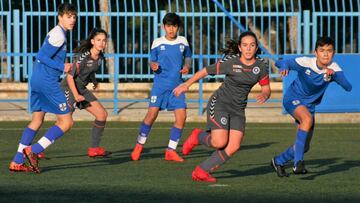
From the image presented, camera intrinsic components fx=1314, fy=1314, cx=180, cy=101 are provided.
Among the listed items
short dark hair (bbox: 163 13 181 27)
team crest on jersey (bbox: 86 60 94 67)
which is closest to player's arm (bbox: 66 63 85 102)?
team crest on jersey (bbox: 86 60 94 67)

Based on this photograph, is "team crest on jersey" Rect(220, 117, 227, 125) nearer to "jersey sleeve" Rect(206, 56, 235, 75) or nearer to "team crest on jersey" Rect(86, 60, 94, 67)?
"jersey sleeve" Rect(206, 56, 235, 75)

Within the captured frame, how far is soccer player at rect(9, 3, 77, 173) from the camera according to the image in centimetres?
1378

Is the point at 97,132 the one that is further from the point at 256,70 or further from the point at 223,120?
the point at 256,70

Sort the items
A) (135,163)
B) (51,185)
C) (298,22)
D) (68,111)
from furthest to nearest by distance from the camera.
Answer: (298,22)
(135,163)
(68,111)
(51,185)

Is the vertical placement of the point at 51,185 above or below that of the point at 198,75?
below

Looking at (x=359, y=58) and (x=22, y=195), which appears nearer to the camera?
(x=22, y=195)

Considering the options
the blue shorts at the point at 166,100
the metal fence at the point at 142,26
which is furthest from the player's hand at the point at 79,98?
the metal fence at the point at 142,26

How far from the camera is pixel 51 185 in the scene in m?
12.7

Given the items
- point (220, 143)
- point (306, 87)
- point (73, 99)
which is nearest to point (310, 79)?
point (306, 87)

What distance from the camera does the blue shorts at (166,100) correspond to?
15930 mm

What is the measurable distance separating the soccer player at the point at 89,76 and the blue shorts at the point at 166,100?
27.4 inches

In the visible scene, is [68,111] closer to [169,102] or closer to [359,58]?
[169,102]

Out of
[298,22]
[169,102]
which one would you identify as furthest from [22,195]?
[298,22]

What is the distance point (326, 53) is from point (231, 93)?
109cm
